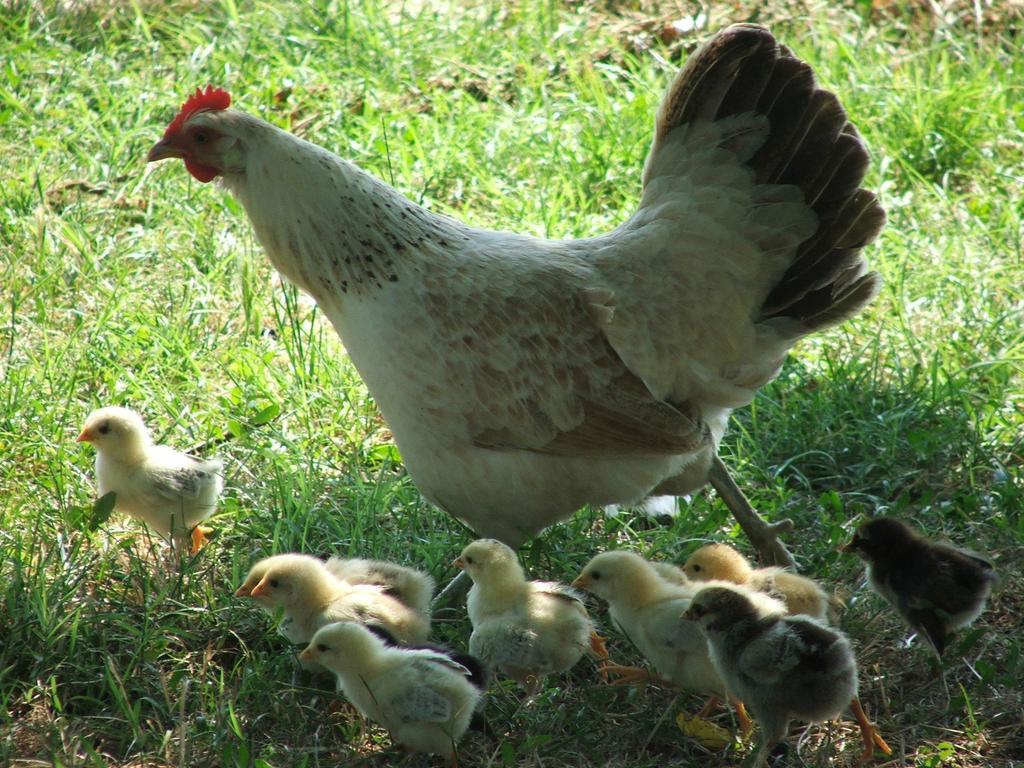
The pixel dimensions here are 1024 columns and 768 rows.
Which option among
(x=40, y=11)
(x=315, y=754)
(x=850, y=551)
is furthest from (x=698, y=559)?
(x=40, y=11)

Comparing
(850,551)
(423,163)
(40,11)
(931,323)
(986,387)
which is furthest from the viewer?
(40,11)

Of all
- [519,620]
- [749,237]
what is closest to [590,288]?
[749,237]

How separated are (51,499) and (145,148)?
2914mm

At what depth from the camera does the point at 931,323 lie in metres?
5.95

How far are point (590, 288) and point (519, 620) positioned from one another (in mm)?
1231

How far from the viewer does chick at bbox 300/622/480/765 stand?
3.46 meters

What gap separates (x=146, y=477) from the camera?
4.47m

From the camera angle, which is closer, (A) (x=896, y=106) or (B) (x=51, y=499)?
(B) (x=51, y=499)

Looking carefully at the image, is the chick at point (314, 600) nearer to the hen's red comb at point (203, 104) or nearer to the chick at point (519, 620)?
the chick at point (519, 620)

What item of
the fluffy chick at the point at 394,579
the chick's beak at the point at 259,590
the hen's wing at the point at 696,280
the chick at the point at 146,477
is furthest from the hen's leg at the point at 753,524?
A: the chick at the point at 146,477

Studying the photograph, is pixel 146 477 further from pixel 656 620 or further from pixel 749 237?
pixel 749 237

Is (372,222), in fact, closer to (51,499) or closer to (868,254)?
(51,499)

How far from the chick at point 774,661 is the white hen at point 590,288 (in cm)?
81

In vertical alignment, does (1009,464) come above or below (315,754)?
above
